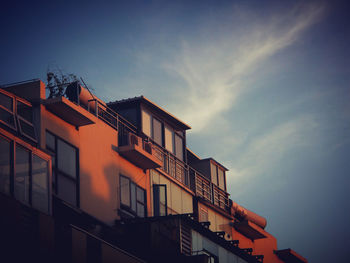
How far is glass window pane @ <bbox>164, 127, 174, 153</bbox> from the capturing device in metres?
35.1

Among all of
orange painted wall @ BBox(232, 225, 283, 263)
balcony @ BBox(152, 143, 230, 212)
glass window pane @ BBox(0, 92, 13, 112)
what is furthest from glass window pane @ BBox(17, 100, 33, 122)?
orange painted wall @ BBox(232, 225, 283, 263)

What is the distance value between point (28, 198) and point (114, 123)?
11611 mm

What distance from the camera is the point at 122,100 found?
110 ft

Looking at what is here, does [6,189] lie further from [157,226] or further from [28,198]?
[157,226]

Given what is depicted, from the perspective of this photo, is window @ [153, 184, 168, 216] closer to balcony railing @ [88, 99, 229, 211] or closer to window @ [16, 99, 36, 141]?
balcony railing @ [88, 99, 229, 211]

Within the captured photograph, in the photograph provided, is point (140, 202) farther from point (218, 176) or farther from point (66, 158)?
point (218, 176)

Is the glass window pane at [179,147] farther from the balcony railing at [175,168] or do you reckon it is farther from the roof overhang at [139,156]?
the roof overhang at [139,156]

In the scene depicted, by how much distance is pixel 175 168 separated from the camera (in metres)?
34.9

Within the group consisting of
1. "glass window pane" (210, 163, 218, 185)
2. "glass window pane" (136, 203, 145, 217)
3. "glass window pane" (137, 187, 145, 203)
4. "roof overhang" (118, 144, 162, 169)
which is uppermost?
"glass window pane" (210, 163, 218, 185)

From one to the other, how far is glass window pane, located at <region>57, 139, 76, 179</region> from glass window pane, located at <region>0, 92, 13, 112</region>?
3.43 m

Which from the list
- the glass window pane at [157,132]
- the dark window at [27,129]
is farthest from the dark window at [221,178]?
the dark window at [27,129]

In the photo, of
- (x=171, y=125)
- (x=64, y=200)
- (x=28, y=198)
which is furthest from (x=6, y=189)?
(x=171, y=125)

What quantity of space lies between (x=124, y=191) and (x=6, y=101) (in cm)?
857

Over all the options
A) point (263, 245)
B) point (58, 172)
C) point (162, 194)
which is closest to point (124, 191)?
point (162, 194)
